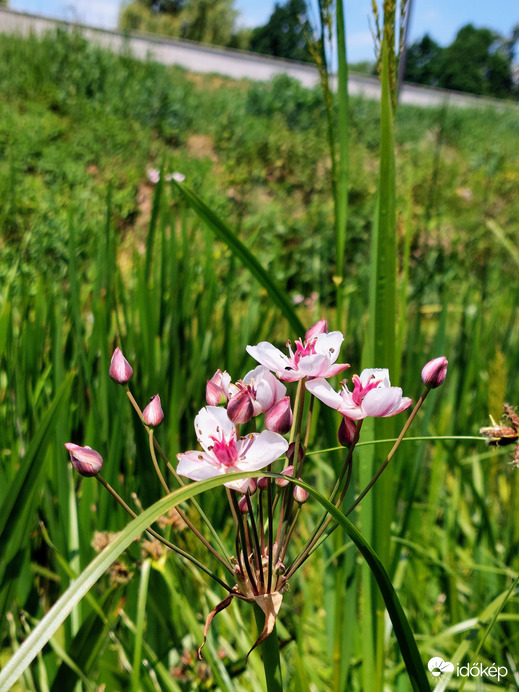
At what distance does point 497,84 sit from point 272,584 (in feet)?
128

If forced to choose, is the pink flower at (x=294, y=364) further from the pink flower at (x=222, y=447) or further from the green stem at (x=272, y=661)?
the green stem at (x=272, y=661)

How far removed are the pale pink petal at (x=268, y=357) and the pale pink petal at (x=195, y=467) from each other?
9 centimetres

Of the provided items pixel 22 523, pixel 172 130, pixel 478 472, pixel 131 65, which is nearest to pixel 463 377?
pixel 478 472

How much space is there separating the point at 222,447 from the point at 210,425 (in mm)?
20

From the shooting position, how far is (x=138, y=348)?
1.29 metres

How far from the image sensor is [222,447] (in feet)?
1.49

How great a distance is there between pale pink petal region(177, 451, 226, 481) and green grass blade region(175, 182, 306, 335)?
9.8 inches

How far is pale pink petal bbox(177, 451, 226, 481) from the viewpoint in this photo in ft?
1.34

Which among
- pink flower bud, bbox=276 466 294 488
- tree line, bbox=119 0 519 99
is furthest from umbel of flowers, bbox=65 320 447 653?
tree line, bbox=119 0 519 99

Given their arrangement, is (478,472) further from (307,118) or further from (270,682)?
(307,118)

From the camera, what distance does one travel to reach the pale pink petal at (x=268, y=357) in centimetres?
45

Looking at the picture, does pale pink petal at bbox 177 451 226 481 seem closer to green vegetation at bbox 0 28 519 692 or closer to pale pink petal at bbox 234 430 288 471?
pale pink petal at bbox 234 430 288 471

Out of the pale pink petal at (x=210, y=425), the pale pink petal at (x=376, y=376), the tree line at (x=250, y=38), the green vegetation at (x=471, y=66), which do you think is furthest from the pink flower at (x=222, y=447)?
the green vegetation at (x=471, y=66)

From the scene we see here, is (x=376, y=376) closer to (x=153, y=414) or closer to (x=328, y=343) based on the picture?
(x=328, y=343)
